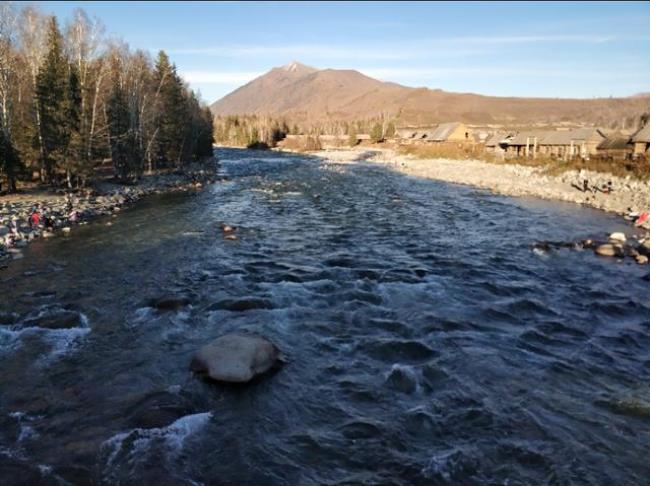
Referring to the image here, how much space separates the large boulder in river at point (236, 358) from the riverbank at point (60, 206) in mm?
13754

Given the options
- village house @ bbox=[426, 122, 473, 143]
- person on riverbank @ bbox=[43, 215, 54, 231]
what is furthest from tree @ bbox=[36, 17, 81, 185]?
village house @ bbox=[426, 122, 473, 143]

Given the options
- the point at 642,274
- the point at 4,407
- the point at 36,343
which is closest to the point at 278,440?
the point at 4,407

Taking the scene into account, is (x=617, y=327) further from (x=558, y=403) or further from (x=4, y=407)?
(x=4, y=407)

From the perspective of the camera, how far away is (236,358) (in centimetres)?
1067

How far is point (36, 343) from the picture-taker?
1193cm

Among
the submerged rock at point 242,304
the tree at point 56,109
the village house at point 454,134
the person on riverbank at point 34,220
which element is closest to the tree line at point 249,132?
the village house at point 454,134

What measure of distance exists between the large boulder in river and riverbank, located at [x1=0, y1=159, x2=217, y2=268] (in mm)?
13754

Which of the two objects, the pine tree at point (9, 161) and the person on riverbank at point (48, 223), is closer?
the person on riverbank at point (48, 223)

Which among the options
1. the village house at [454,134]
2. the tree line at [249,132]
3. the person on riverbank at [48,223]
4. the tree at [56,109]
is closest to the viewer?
Result: the person on riverbank at [48,223]

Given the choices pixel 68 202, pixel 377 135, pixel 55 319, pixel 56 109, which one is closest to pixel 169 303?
pixel 55 319

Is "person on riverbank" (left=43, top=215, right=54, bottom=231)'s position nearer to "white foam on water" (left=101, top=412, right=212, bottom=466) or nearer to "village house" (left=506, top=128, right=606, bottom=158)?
"white foam on water" (left=101, top=412, right=212, bottom=466)

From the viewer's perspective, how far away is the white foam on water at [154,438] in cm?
795

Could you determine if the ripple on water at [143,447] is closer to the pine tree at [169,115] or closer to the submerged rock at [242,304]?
the submerged rock at [242,304]

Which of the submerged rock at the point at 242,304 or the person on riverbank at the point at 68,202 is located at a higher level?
the person on riverbank at the point at 68,202
